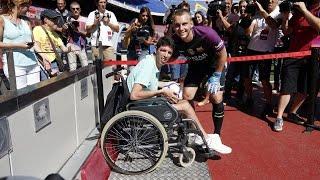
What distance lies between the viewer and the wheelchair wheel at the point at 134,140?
3.16 meters

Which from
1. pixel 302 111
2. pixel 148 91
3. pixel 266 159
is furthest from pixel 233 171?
pixel 302 111

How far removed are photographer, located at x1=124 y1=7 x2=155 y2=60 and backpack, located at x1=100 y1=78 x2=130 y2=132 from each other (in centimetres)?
271

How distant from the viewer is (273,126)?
188 inches

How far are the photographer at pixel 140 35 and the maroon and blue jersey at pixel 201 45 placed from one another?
2.34 m

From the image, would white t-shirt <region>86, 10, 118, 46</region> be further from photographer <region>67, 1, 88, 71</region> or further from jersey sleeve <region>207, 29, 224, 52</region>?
jersey sleeve <region>207, 29, 224, 52</region>

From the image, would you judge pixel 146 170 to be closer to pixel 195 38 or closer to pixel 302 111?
pixel 195 38

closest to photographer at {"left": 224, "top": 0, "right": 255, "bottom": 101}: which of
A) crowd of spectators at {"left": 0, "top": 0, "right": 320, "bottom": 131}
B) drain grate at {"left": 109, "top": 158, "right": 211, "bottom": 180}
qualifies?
crowd of spectators at {"left": 0, "top": 0, "right": 320, "bottom": 131}

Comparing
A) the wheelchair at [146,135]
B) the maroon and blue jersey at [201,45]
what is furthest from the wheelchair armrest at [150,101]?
the maroon and blue jersey at [201,45]

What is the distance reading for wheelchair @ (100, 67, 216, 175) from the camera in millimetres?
3179

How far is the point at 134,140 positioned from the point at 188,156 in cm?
55

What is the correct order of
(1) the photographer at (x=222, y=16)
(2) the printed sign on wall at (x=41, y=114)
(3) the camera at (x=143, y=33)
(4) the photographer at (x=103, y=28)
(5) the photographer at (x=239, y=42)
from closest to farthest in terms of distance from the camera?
(2) the printed sign on wall at (x=41, y=114) → (4) the photographer at (x=103, y=28) → (5) the photographer at (x=239, y=42) → (3) the camera at (x=143, y=33) → (1) the photographer at (x=222, y=16)

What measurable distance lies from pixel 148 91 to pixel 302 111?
3.24 m

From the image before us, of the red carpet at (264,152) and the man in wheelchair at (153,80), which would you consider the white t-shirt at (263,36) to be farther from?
the man in wheelchair at (153,80)

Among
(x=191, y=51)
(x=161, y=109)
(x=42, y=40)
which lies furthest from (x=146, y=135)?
(x=42, y=40)
